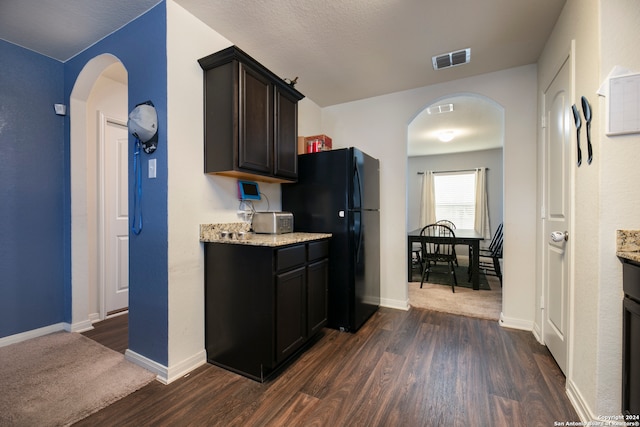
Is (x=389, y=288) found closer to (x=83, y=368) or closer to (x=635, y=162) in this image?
(x=635, y=162)

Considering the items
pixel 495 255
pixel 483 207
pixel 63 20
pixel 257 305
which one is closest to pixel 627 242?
pixel 257 305

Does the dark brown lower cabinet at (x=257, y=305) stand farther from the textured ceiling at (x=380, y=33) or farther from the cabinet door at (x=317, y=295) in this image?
the textured ceiling at (x=380, y=33)

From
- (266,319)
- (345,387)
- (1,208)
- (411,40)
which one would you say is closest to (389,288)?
(345,387)

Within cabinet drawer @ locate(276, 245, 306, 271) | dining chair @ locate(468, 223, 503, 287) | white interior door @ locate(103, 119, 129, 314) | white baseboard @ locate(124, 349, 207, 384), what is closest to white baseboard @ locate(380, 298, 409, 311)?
cabinet drawer @ locate(276, 245, 306, 271)

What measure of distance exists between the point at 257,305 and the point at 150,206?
3.36 ft

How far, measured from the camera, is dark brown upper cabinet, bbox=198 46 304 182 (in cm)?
185

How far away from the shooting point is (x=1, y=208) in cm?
214

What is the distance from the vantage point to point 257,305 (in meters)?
1.74

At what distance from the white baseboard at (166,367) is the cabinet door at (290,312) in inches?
25.5

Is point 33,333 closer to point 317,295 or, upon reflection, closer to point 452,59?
point 317,295

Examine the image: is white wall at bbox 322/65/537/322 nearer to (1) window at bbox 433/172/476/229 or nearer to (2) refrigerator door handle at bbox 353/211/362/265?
(2) refrigerator door handle at bbox 353/211/362/265

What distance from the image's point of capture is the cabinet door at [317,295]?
6.89 ft

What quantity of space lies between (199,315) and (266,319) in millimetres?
605

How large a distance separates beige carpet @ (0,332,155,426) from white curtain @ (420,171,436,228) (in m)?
6.31
